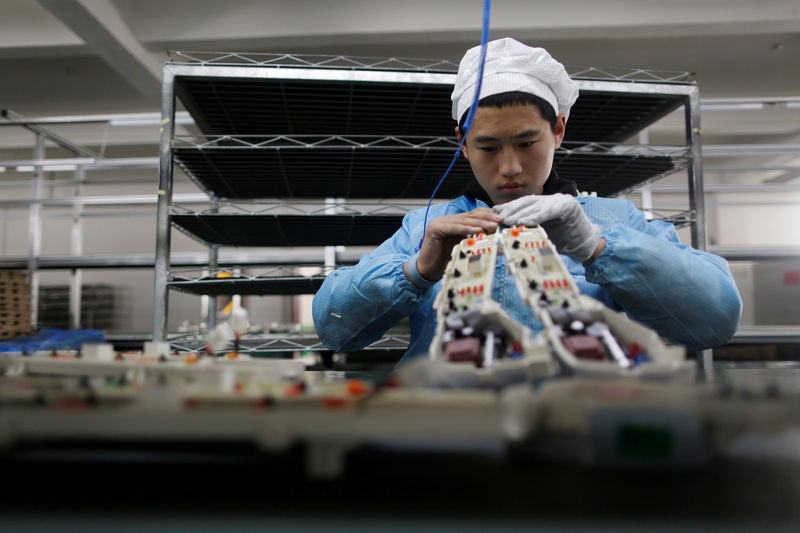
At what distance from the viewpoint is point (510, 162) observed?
105 cm

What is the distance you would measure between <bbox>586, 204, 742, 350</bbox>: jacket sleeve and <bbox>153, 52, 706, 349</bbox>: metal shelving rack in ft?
3.57

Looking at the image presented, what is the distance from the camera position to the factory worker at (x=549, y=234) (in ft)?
2.98

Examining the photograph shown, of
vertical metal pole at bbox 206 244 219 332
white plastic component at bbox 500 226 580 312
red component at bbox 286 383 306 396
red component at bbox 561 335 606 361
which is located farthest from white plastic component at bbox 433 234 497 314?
vertical metal pole at bbox 206 244 219 332

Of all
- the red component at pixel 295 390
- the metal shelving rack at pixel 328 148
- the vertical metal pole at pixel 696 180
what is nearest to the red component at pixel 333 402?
the red component at pixel 295 390

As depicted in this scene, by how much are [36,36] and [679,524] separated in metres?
4.93

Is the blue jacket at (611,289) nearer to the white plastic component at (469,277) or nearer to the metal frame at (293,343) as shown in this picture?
the white plastic component at (469,277)

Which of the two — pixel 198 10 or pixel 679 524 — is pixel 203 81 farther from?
pixel 198 10

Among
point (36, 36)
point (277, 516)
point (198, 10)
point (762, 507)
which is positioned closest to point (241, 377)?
point (277, 516)

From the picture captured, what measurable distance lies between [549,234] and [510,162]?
220 millimetres

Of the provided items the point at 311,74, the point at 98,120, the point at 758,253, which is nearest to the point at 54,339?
the point at 98,120

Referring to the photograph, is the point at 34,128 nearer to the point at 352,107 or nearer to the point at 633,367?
the point at 352,107

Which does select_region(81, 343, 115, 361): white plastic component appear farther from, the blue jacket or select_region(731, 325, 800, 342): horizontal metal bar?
select_region(731, 325, 800, 342): horizontal metal bar

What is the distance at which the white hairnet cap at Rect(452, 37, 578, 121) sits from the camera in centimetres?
104

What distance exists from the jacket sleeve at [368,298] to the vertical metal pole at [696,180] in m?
1.35
